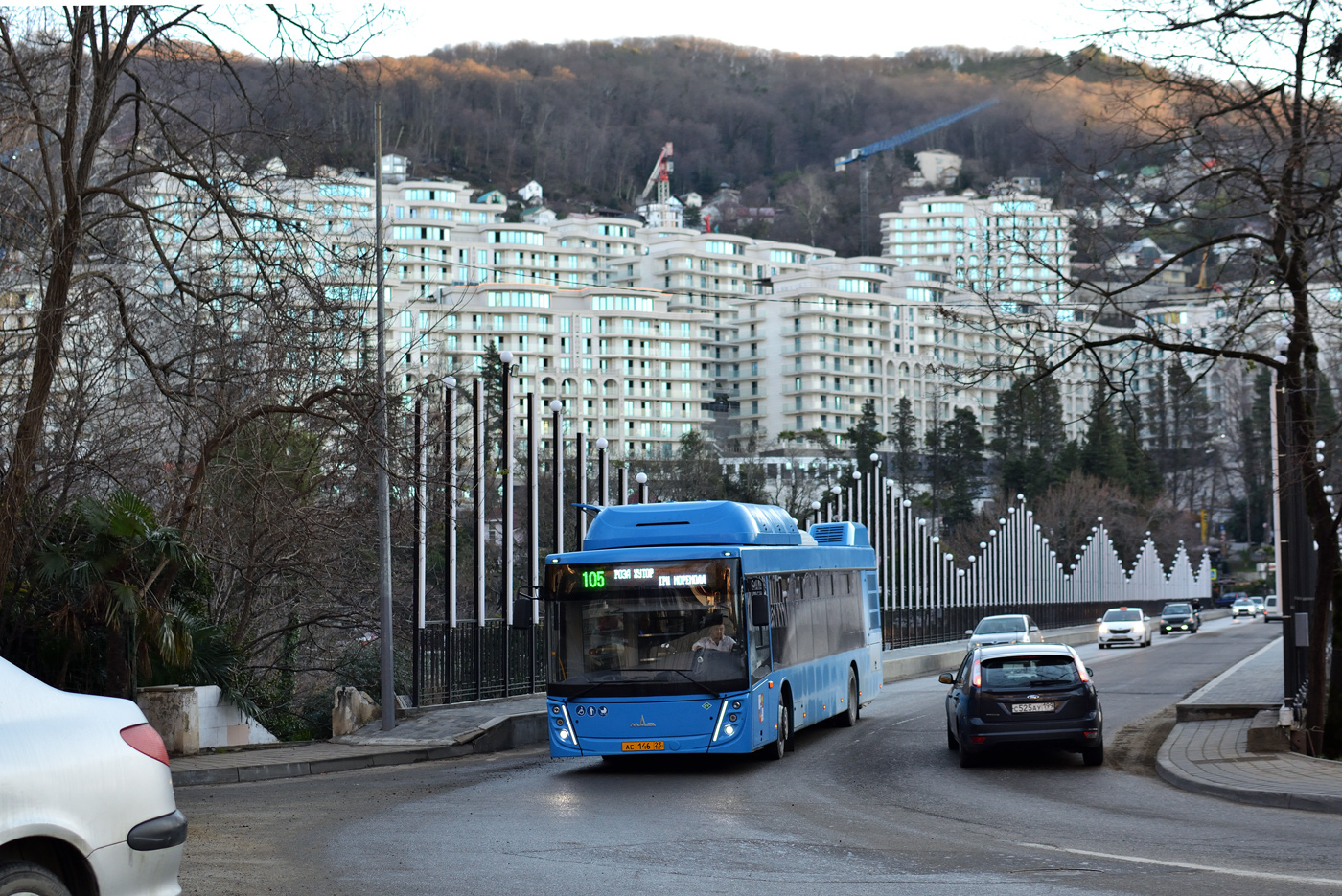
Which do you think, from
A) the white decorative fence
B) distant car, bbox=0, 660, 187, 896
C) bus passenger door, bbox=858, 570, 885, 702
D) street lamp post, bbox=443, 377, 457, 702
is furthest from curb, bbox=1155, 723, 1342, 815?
the white decorative fence

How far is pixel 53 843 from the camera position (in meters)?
5.94

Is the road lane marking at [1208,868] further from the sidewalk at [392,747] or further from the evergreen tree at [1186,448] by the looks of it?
the evergreen tree at [1186,448]

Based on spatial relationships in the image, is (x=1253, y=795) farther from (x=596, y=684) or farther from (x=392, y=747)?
(x=392, y=747)

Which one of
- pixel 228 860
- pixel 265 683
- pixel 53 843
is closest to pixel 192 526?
pixel 265 683

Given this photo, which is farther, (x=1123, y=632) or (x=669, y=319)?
(x=669, y=319)

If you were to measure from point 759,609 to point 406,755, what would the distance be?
605 cm

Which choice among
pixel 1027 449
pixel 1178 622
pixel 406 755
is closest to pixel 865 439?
pixel 1027 449

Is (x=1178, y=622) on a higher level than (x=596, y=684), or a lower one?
lower

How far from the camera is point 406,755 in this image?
20703 mm

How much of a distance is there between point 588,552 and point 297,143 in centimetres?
622

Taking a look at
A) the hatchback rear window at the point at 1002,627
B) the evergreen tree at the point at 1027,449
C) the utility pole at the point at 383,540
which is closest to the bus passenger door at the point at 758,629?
the utility pole at the point at 383,540

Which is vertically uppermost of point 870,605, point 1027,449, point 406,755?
point 1027,449

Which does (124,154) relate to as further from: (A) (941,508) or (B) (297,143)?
(A) (941,508)

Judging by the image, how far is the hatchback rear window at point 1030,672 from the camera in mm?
17703
